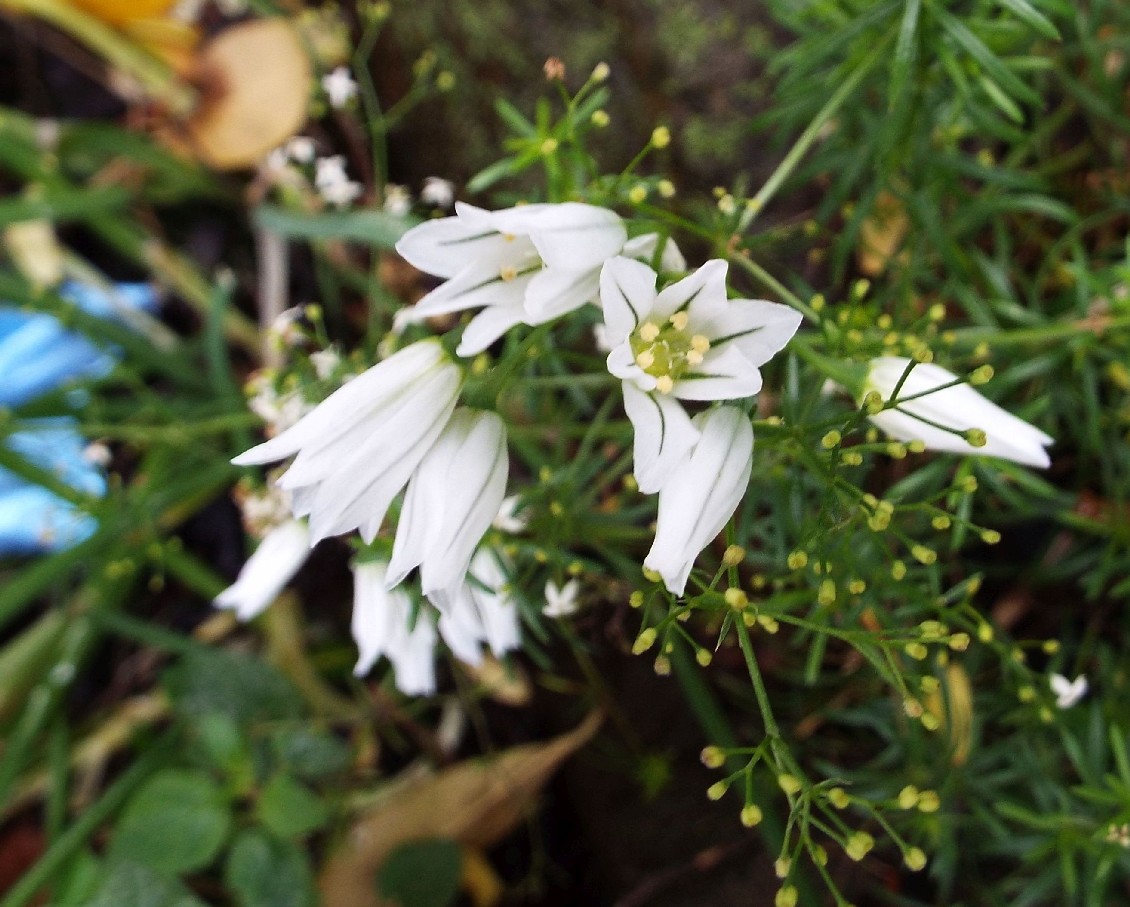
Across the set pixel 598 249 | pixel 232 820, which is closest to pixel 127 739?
pixel 232 820

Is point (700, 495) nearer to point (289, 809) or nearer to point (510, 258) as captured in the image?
point (510, 258)

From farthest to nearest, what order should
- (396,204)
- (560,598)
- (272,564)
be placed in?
(396,204), (272,564), (560,598)

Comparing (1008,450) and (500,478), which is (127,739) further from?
(1008,450)

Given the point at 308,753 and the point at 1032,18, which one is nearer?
the point at 1032,18

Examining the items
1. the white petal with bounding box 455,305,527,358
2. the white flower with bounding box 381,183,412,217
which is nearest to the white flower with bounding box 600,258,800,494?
the white petal with bounding box 455,305,527,358

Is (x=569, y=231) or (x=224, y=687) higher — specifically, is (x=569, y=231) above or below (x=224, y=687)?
above

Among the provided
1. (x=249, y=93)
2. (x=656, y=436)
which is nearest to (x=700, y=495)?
(x=656, y=436)

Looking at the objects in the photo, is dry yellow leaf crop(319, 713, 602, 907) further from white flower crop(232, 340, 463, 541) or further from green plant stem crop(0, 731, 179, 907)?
white flower crop(232, 340, 463, 541)
